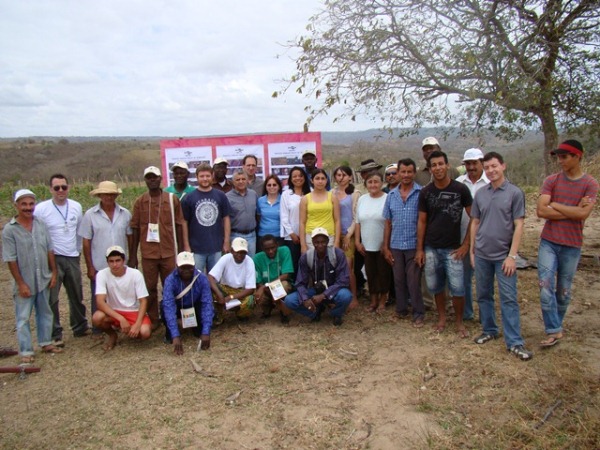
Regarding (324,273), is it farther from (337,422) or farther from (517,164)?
(517,164)

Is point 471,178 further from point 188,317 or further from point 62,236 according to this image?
point 62,236

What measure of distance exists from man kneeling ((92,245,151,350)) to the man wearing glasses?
0.51m

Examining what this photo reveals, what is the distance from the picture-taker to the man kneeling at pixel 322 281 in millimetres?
5500

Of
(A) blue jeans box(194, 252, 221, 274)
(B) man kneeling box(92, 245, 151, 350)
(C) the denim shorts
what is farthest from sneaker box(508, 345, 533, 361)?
(B) man kneeling box(92, 245, 151, 350)

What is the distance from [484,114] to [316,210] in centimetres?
355

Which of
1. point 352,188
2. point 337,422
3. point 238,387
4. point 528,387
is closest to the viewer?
point 337,422

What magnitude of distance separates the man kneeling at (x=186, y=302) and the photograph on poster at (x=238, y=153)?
234 cm

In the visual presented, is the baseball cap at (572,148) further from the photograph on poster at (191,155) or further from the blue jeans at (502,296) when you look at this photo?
the photograph on poster at (191,155)

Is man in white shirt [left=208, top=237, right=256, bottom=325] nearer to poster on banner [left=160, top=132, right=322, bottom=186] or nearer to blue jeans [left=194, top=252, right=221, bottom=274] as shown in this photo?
blue jeans [left=194, top=252, right=221, bottom=274]

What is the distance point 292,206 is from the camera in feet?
19.5

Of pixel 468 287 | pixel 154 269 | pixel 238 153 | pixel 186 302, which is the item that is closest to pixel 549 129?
pixel 468 287

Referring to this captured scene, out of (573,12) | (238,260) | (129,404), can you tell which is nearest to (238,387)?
(129,404)

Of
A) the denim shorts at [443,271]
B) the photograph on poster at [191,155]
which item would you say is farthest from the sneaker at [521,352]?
the photograph on poster at [191,155]

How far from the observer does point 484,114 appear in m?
7.51
